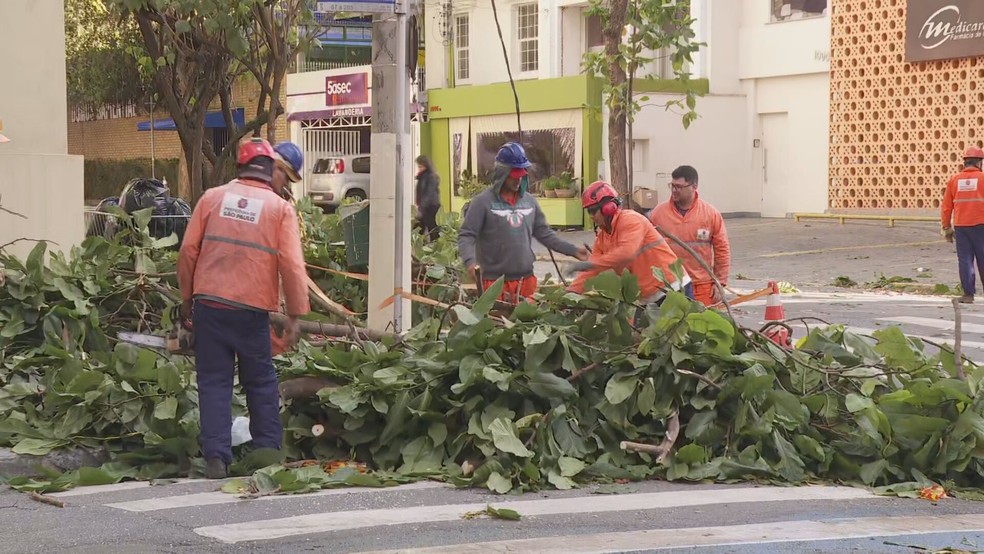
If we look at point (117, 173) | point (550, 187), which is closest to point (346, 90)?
point (550, 187)

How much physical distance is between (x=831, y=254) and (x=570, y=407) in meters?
18.2

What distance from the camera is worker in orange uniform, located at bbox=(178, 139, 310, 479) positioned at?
23.6ft

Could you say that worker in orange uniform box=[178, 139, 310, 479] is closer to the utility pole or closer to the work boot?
the work boot

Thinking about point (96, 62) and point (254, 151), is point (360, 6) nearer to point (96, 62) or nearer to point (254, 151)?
point (254, 151)

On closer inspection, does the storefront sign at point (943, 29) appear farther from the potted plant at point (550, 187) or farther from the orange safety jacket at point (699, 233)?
the orange safety jacket at point (699, 233)

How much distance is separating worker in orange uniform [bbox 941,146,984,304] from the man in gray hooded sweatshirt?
8325 millimetres

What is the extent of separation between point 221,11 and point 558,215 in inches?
754

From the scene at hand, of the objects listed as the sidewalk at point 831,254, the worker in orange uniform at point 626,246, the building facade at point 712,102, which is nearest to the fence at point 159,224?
the sidewalk at point 831,254

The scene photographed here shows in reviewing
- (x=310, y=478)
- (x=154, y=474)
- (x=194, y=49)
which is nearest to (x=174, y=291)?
(x=154, y=474)

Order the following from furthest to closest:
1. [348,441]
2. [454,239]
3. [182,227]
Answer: [182,227], [454,239], [348,441]

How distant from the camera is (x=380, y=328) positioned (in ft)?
31.1

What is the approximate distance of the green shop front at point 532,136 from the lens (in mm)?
34531

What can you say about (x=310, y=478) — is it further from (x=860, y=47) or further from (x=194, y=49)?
(x=860, y=47)

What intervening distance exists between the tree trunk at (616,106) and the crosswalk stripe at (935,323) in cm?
673
